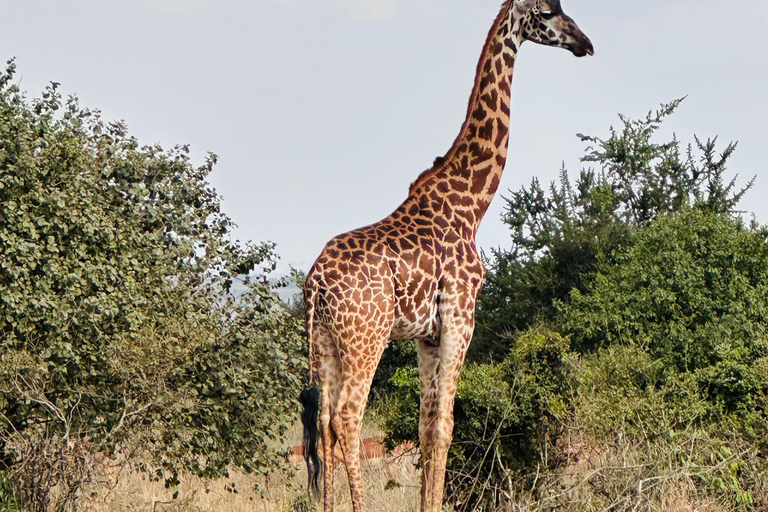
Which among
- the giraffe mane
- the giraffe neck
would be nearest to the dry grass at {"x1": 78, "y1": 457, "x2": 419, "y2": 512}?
the giraffe neck

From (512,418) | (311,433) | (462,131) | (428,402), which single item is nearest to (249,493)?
(512,418)

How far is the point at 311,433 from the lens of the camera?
284 inches

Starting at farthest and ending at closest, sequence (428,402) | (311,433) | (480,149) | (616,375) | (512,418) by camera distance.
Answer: (616,375) < (512,418) < (480,149) < (428,402) < (311,433)

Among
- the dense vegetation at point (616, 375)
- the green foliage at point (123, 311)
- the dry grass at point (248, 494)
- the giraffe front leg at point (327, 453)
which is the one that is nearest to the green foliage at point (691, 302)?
the dense vegetation at point (616, 375)

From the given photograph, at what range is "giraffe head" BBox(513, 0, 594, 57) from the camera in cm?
826

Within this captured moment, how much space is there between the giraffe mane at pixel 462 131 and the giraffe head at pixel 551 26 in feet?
0.41

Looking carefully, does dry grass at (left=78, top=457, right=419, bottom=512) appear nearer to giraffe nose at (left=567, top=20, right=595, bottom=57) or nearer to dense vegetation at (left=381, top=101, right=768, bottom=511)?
dense vegetation at (left=381, top=101, right=768, bottom=511)

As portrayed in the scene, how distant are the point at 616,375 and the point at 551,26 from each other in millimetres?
5595

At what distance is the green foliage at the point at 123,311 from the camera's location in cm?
1015

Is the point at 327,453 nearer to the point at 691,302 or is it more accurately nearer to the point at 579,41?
the point at 579,41

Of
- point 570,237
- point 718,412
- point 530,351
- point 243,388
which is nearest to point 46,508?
point 243,388

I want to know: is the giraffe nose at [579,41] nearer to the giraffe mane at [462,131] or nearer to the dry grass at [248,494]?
the giraffe mane at [462,131]

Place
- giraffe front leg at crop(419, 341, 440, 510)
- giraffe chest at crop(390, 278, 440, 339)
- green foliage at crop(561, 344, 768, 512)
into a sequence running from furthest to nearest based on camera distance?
green foliage at crop(561, 344, 768, 512) < giraffe front leg at crop(419, 341, 440, 510) < giraffe chest at crop(390, 278, 440, 339)

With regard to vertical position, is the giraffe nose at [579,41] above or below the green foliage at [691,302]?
above
